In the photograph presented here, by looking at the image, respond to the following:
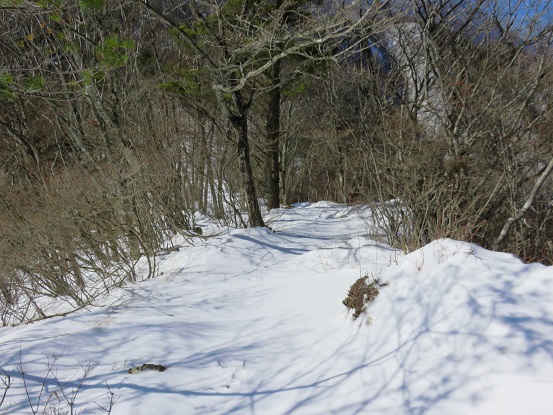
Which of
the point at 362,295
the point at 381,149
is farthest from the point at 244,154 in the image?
the point at 362,295

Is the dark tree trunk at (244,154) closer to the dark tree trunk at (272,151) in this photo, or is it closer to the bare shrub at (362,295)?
the dark tree trunk at (272,151)

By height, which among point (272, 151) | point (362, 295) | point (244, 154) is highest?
point (272, 151)

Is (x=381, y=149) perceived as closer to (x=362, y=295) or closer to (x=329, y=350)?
(x=362, y=295)

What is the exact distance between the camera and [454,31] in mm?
7562

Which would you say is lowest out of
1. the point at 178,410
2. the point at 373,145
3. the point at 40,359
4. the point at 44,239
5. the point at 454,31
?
the point at 178,410

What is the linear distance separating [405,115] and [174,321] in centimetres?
538

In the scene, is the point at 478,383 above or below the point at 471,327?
below

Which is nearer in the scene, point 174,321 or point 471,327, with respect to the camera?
point 471,327

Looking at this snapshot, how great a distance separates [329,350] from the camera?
11.0ft

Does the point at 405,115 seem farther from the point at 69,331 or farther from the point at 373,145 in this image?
the point at 69,331

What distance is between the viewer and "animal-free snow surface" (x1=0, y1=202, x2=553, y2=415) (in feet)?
7.89

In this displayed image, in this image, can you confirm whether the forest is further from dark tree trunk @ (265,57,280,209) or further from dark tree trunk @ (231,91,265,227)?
dark tree trunk @ (265,57,280,209)

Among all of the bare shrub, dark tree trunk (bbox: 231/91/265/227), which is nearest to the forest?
dark tree trunk (bbox: 231/91/265/227)

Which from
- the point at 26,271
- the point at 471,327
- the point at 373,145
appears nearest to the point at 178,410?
the point at 471,327
